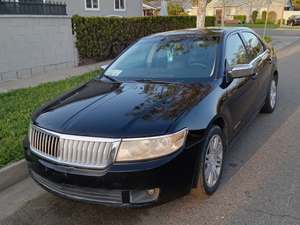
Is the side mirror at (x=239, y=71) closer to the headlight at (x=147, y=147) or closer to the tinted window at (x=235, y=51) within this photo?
the tinted window at (x=235, y=51)

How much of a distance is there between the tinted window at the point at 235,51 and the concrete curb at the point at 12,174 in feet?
8.75

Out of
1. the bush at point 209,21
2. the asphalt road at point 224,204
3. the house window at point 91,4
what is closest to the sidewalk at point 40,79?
the asphalt road at point 224,204

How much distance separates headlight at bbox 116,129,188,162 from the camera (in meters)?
2.65

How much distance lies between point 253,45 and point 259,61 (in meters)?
0.30

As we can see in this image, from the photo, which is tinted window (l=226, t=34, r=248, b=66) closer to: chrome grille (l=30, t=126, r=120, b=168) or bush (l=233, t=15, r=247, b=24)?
chrome grille (l=30, t=126, r=120, b=168)

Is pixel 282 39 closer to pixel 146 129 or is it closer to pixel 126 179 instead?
pixel 146 129

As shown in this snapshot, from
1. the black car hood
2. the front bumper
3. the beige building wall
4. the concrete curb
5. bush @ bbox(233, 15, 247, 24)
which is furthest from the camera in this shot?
the beige building wall

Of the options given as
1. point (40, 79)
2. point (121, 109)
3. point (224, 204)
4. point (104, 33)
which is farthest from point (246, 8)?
point (121, 109)

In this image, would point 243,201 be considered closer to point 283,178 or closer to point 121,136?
point 283,178

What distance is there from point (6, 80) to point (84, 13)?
33.5 ft

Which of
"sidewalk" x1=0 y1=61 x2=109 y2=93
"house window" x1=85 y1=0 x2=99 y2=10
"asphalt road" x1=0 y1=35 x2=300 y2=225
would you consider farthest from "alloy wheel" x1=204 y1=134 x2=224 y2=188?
"house window" x1=85 y1=0 x2=99 y2=10

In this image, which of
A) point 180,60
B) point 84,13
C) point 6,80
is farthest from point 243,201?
point 84,13

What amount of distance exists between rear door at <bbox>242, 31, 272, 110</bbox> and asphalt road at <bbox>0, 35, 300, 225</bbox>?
3.45 feet

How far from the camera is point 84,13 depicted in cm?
1833
